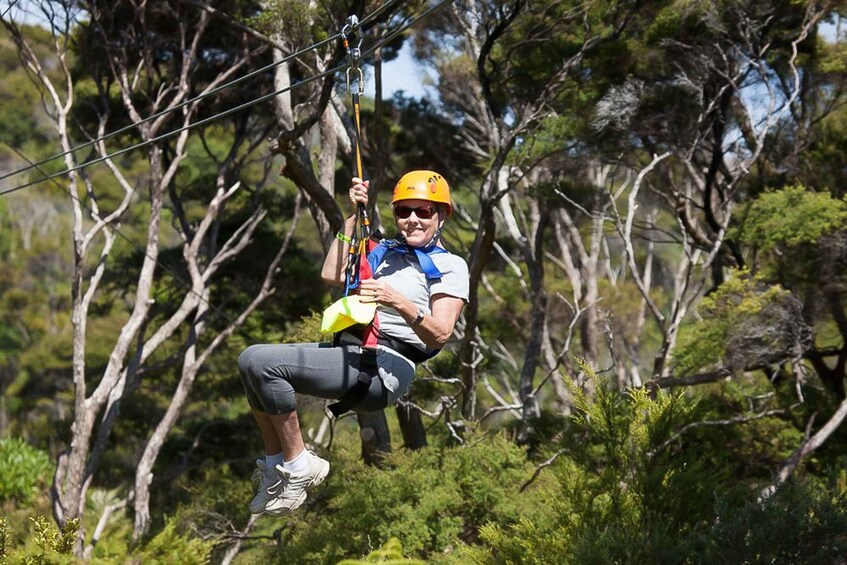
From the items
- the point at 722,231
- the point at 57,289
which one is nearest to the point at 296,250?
the point at 722,231

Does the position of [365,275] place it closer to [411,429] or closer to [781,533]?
[781,533]

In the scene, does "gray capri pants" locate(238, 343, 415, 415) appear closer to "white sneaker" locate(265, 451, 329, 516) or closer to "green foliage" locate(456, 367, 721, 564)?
"white sneaker" locate(265, 451, 329, 516)

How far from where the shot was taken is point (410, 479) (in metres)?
10.3

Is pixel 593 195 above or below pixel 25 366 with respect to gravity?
above

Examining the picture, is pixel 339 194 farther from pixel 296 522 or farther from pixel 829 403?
pixel 829 403

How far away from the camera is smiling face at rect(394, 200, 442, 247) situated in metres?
4.68

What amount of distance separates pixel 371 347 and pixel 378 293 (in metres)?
0.26

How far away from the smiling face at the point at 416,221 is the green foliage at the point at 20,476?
13149 mm

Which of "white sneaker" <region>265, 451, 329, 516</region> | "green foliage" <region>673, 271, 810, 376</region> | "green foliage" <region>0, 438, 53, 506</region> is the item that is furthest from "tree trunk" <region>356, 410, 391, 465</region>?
"white sneaker" <region>265, 451, 329, 516</region>

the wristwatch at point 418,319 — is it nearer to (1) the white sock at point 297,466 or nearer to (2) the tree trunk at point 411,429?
(1) the white sock at point 297,466

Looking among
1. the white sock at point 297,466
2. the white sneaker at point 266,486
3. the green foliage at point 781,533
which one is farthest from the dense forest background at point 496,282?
the white sock at point 297,466

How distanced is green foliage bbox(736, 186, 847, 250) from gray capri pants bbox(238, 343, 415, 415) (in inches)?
338

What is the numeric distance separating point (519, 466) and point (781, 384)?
196 inches

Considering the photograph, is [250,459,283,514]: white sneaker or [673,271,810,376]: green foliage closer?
[250,459,283,514]: white sneaker
